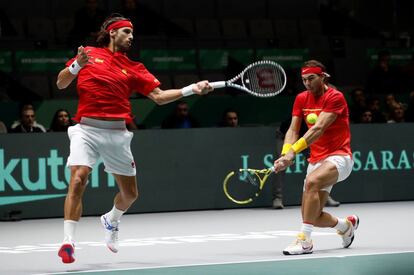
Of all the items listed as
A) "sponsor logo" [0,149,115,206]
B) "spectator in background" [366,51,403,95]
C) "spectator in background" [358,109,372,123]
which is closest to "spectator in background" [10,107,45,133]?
"sponsor logo" [0,149,115,206]

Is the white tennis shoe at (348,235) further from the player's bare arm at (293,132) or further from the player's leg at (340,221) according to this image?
the player's bare arm at (293,132)

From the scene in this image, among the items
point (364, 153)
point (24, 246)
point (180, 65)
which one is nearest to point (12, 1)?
point (180, 65)

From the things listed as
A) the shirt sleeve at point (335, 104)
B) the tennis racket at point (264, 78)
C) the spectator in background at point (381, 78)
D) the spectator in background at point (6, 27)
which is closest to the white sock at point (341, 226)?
the shirt sleeve at point (335, 104)

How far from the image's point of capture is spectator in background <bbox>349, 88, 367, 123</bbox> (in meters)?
15.9

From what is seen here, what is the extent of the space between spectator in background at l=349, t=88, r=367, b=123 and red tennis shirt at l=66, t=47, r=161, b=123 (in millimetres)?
7174

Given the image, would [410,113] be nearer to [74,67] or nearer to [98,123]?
[98,123]

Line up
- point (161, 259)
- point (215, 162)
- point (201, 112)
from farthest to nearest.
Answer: point (201, 112)
point (215, 162)
point (161, 259)

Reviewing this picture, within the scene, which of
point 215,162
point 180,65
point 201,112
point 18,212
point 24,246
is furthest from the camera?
point 180,65

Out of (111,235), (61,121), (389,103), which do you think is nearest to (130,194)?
(111,235)

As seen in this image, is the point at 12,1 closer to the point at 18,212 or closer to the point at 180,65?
the point at 180,65

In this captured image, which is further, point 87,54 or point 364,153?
point 364,153

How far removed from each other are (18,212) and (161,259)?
456cm

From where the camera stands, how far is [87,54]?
8.99m

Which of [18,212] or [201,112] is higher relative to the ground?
[201,112]
